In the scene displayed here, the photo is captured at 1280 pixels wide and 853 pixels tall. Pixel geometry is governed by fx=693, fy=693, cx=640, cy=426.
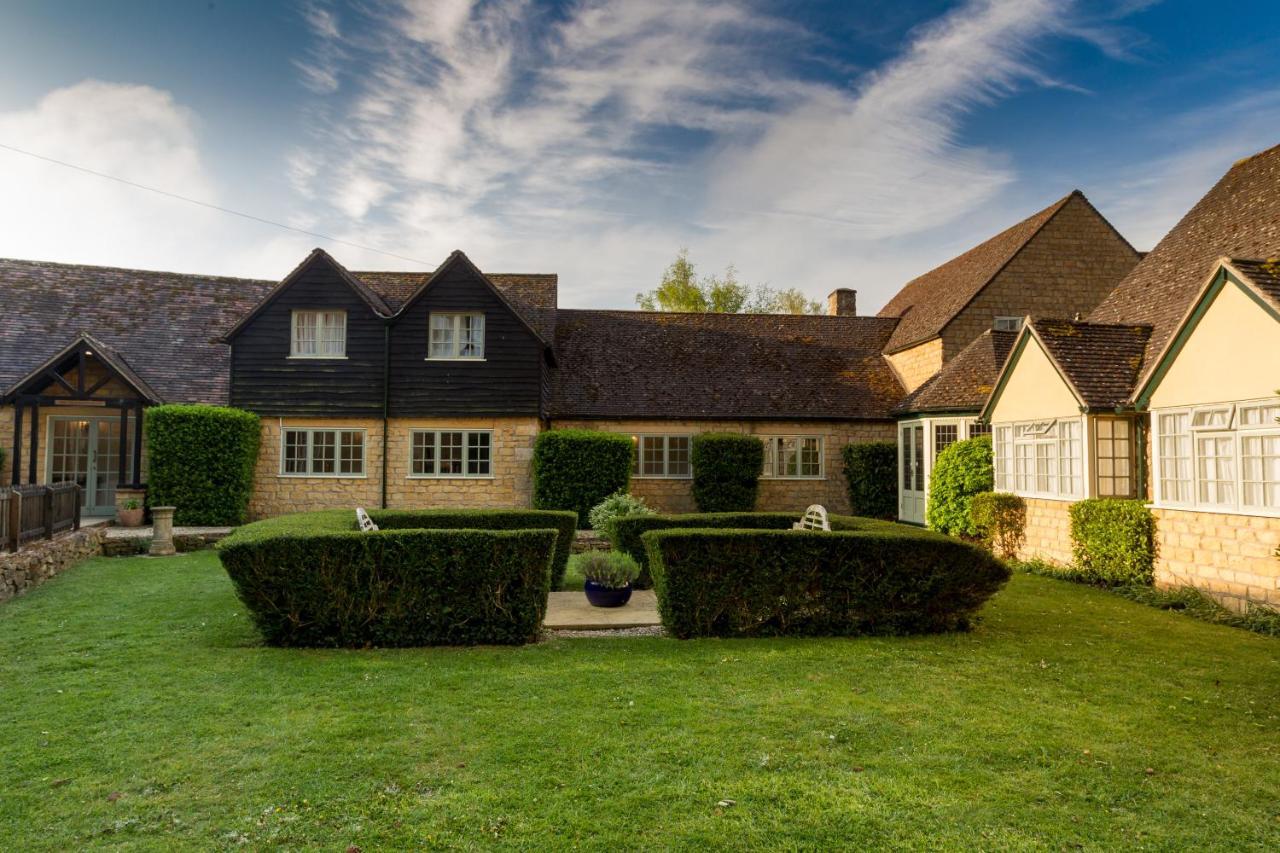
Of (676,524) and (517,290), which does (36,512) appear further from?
(517,290)

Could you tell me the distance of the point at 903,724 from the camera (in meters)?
5.13

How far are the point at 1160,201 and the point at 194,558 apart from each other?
82.5 ft

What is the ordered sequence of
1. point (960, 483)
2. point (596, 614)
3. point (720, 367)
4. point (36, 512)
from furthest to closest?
point (720, 367) < point (960, 483) < point (36, 512) < point (596, 614)

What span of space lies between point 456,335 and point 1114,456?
15609 mm

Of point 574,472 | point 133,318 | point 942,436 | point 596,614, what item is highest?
point 133,318

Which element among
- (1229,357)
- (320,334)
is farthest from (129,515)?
(1229,357)

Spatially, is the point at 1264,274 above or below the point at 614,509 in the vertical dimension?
above

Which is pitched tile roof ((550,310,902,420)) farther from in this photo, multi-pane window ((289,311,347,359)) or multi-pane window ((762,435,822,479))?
multi-pane window ((289,311,347,359))

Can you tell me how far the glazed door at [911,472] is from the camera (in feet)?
60.6

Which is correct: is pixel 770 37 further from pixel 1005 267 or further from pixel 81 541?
pixel 81 541

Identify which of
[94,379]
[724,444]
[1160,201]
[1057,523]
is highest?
[1160,201]

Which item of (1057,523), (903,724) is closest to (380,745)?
(903,724)

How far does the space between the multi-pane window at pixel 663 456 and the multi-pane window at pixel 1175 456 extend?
12.2 metres

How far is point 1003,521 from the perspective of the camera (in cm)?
1418
